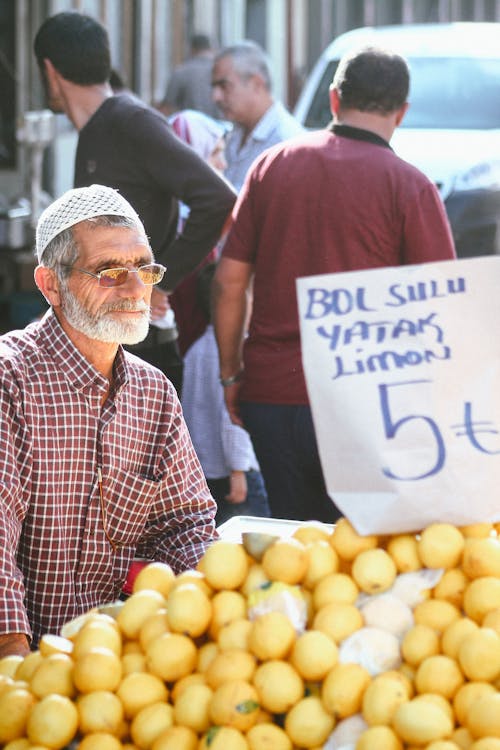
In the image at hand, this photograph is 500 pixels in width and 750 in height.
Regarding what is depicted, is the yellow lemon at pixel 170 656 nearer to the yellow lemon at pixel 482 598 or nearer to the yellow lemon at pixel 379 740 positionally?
the yellow lemon at pixel 379 740

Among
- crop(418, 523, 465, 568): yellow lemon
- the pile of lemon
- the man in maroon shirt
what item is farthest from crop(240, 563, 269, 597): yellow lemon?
the man in maroon shirt

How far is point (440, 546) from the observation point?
5.62ft

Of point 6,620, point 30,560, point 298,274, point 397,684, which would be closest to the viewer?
point 397,684

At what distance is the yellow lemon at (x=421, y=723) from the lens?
150 centimetres

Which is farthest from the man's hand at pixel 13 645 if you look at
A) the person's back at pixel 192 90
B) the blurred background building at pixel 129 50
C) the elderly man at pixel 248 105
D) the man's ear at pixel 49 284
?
the person's back at pixel 192 90

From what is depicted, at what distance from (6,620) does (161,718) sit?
0.53m

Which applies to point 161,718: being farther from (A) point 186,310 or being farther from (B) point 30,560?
(A) point 186,310

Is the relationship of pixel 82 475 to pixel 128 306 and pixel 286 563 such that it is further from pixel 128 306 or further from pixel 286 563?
pixel 286 563

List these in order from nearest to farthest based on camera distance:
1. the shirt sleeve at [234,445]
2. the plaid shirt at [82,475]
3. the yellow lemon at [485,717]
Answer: the yellow lemon at [485,717]
the plaid shirt at [82,475]
the shirt sleeve at [234,445]

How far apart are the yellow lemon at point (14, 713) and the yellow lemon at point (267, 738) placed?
288mm

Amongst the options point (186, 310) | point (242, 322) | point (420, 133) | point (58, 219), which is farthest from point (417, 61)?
point (58, 219)

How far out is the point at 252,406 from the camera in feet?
11.3

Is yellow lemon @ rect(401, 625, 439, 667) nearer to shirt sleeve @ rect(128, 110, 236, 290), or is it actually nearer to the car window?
shirt sleeve @ rect(128, 110, 236, 290)

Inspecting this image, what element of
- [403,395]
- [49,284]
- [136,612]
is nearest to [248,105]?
[49,284]
